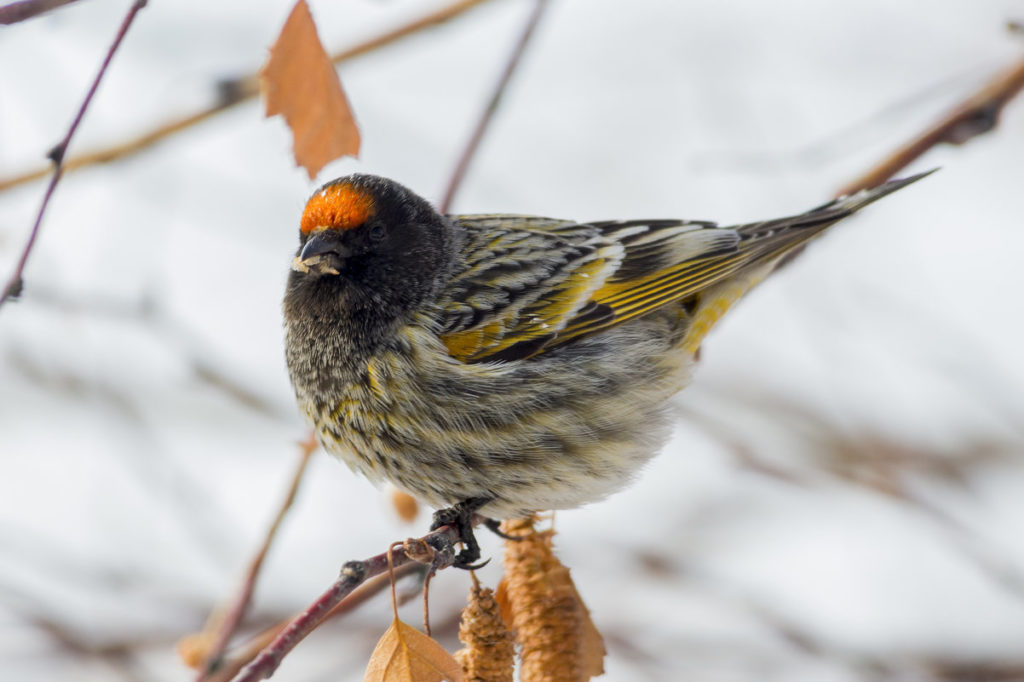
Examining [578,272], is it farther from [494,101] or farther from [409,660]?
[409,660]

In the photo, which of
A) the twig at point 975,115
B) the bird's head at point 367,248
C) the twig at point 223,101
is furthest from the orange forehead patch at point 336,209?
the twig at point 975,115

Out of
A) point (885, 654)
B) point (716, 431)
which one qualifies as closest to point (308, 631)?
point (716, 431)

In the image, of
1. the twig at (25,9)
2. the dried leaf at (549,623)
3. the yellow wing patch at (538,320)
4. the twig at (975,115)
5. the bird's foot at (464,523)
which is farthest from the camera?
the yellow wing patch at (538,320)

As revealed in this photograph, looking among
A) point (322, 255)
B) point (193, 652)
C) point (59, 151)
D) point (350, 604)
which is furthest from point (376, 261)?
point (59, 151)

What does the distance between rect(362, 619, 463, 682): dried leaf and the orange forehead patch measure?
206cm

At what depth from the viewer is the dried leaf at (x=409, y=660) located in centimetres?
295

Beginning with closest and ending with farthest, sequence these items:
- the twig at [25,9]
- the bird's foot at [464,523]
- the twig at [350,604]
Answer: the twig at [25,9] → the twig at [350,604] → the bird's foot at [464,523]

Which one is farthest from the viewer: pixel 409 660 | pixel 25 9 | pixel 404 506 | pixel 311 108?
pixel 404 506

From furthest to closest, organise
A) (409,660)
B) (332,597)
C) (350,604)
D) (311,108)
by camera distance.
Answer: (350,604), (311,108), (409,660), (332,597)

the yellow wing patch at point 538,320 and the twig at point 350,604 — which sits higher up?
Answer: the yellow wing patch at point 538,320

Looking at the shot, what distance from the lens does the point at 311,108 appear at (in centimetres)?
345

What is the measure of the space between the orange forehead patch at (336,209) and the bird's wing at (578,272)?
1.96 feet

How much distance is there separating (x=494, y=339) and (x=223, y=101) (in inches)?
73.4

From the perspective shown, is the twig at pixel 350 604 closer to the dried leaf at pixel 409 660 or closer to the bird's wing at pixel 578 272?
the dried leaf at pixel 409 660
